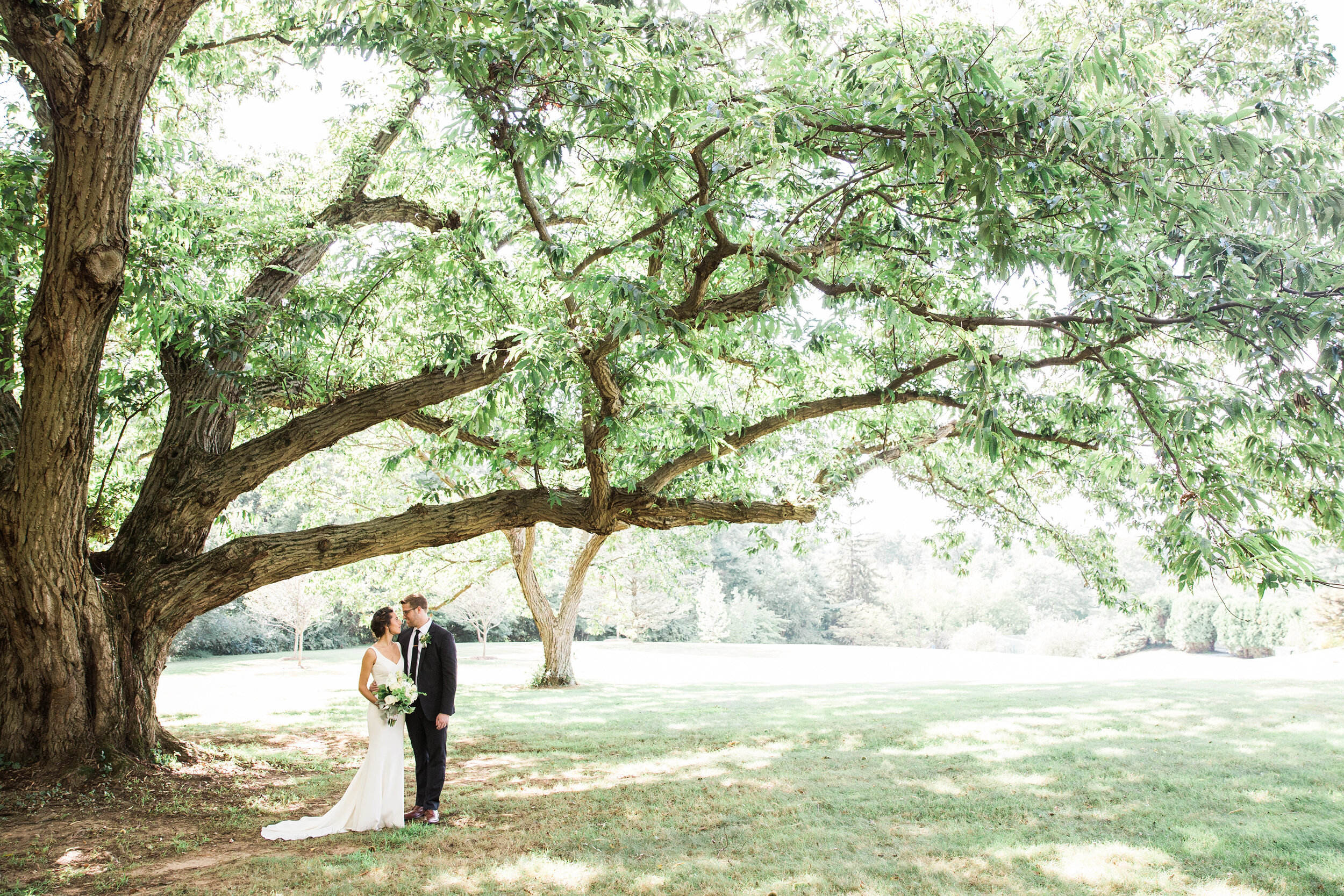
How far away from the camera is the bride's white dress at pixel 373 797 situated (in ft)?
18.4

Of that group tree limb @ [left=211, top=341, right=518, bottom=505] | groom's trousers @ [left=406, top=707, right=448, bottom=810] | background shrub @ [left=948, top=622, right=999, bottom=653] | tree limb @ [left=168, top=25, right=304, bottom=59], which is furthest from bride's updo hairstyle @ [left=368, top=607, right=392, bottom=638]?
background shrub @ [left=948, top=622, right=999, bottom=653]

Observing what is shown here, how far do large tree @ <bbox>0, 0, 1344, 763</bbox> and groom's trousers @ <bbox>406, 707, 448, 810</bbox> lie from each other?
7.30 ft

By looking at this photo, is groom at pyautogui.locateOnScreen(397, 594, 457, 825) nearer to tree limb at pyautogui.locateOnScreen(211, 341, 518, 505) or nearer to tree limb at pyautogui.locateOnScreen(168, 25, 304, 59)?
tree limb at pyautogui.locateOnScreen(211, 341, 518, 505)

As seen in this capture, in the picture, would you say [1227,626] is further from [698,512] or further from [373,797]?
[373,797]

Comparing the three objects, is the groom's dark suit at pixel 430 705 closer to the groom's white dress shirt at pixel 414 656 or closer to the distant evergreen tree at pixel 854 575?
the groom's white dress shirt at pixel 414 656

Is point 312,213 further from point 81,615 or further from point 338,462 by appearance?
point 338,462

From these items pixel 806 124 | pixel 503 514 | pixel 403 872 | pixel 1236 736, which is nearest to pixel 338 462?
pixel 503 514

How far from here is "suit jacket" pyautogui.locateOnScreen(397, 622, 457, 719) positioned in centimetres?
589

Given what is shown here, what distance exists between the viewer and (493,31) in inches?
180

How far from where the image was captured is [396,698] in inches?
224

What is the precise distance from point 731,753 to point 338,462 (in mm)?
11929

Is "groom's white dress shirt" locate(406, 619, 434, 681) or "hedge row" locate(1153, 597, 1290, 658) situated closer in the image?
"groom's white dress shirt" locate(406, 619, 434, 681)

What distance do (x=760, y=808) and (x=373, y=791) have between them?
2.93 metres

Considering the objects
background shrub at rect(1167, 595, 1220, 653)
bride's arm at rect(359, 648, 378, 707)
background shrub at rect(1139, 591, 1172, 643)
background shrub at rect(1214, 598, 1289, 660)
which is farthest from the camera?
background shrub at rect(1139, 591, 1172, 643)
